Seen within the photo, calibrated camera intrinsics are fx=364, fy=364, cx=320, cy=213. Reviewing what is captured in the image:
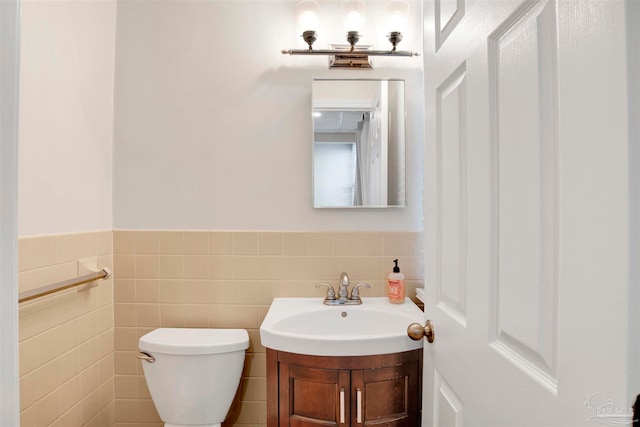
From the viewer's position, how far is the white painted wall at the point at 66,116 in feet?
4.04

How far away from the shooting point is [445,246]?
33.5 inches

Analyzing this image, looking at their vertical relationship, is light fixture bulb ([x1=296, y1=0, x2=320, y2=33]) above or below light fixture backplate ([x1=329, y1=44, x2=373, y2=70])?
above

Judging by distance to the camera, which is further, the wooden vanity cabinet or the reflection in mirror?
the reflection in mirror

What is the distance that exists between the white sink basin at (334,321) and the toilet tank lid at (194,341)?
192mm

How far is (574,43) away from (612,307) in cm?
30

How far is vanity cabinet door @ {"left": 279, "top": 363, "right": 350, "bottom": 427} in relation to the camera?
1.22m

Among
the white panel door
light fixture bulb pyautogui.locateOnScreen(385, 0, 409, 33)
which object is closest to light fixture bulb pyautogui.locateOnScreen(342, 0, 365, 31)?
A: light fixture bulb pyautogui.locateOnScreen(385, 0, 409, 33)

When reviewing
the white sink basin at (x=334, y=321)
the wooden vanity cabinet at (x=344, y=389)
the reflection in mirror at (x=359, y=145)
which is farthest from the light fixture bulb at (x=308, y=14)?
the wooden vanity cabinet at (x=344, y=389)

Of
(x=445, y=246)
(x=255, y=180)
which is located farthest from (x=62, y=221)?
(x=445, y=246)

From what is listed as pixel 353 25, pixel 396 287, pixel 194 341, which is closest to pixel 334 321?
pixel 396 287

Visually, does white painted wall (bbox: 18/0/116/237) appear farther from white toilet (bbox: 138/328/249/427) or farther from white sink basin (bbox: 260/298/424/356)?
white sink basin (bbox: 260/298/424/356)

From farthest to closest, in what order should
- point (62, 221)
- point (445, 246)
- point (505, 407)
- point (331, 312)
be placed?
point (331, 312), point (62, 221), point (445, 246), point (505, 407)

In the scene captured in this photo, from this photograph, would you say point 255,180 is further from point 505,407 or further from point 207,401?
point 505,407

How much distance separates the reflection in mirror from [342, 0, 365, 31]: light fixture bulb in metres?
0.23
